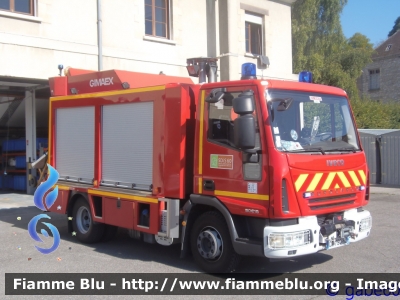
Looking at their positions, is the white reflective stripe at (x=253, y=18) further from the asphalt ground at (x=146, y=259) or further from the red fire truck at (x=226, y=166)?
the asphalt ground at (x=146, y=259)

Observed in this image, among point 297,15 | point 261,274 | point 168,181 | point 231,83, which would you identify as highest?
point 297,15

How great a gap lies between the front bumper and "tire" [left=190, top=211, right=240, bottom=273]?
Answer: 0.74m

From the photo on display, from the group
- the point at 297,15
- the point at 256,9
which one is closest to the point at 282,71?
the point at 256,9

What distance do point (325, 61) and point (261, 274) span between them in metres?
27.6

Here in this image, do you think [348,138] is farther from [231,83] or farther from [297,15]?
[297,15]

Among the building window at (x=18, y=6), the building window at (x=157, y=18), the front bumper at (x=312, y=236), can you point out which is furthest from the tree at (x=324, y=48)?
the front bumper at (x=312, y=236)

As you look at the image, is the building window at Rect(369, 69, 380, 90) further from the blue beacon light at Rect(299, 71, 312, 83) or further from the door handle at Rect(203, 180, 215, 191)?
the door handle at Rect(203, 180, 215, 191)

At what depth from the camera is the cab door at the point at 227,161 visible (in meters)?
6.23

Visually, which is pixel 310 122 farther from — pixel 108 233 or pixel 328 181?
pixel 108 233

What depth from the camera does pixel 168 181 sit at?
286 inches

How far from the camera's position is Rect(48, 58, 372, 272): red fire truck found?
6137 mm

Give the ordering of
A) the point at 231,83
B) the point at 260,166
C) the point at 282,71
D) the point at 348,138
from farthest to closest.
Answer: the point at 282,71, the point at 348,138, the point at 231,83, the point at 260,166

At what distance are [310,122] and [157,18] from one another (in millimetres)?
10507

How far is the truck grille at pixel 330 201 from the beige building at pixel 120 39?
30.6 feet
